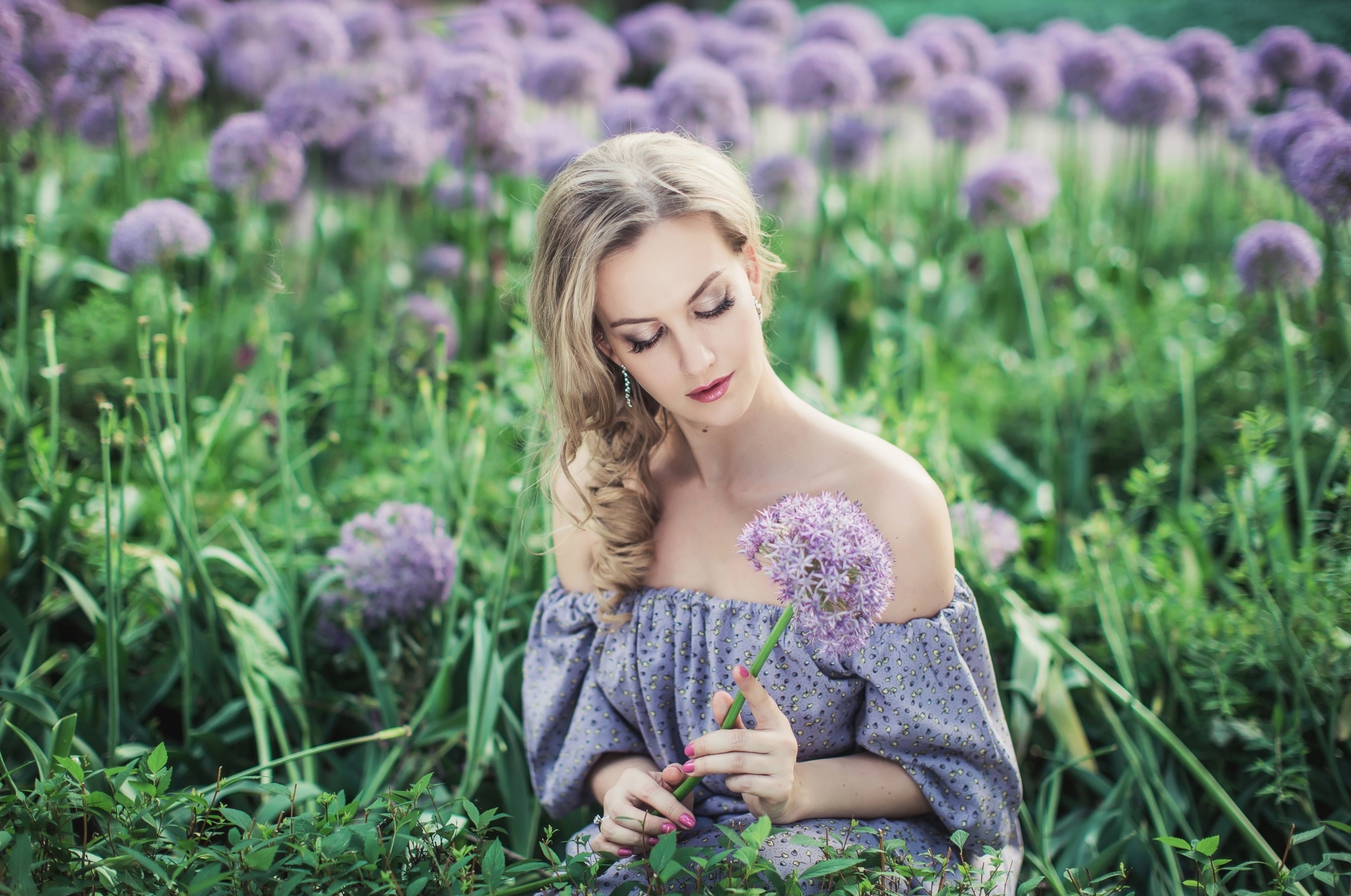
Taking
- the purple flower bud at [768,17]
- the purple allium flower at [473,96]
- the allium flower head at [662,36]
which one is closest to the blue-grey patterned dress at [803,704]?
the purple allium flower at [473,96]

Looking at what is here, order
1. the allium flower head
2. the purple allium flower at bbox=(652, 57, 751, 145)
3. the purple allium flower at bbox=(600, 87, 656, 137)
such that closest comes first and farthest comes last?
→ 1. the purple allium flower at bbox=(652, 57, 751, 145)
2. the purple allium flower at bbox=(600, 87, 656, 137)
3. the allium flower head

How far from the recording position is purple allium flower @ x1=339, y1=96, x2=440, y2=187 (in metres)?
3.32

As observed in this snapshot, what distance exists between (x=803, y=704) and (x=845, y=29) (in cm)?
375

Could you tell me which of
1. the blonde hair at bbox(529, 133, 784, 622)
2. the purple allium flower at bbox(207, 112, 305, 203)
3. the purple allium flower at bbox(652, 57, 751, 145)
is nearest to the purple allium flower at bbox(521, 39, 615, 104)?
the purple allium flower at bbox(652, 57, 751, 145)

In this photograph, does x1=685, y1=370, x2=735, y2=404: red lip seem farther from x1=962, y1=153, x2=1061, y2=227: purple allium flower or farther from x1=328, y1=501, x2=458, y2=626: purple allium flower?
x1=962, y1=153, x2=1061, y2=227: purple allium flower

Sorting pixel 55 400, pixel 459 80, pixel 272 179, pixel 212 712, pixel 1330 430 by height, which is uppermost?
pixel 459 80

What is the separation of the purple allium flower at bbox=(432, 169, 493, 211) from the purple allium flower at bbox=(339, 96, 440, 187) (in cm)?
27

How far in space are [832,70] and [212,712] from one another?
3129mm

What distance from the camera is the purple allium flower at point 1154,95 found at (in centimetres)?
339

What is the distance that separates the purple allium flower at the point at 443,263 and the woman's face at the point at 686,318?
232 cm

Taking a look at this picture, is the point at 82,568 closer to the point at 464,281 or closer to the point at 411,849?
the point at 411,849

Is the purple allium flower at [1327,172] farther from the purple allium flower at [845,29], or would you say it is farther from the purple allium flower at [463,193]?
the purple allium flower at [463,193]

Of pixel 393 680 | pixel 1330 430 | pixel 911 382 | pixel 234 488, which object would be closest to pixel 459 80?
pixel 234 488

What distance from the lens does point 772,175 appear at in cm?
378
